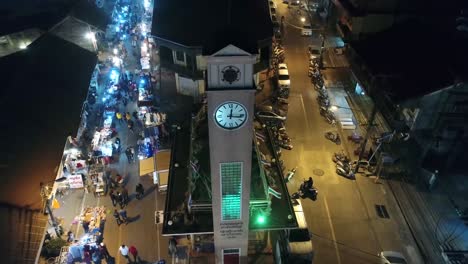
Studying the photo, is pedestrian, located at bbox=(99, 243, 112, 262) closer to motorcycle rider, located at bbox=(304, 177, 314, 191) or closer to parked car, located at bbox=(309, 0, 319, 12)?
motorcycle rider, located at bbox=(304, 177, 314, 191)

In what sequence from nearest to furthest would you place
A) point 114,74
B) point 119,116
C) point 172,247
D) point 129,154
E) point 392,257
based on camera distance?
point 392,257
point 172,247
point 129,154
point 119,116
point 114,74

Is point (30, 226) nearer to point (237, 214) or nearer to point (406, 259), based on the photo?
point (237, 214)

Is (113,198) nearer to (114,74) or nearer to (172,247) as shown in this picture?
(172,247)

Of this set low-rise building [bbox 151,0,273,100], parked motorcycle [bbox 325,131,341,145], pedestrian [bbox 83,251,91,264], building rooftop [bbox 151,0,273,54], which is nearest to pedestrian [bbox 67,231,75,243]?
pedestrian [bbox 83,251,91,264]

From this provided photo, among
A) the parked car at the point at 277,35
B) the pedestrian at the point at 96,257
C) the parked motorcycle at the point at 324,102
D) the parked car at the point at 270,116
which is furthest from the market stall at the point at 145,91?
the parked car at the point at 277,35

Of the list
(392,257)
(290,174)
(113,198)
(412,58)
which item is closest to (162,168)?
(113,198)

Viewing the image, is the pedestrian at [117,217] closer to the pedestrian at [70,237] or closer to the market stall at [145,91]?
the pedestrian at [70,237]
